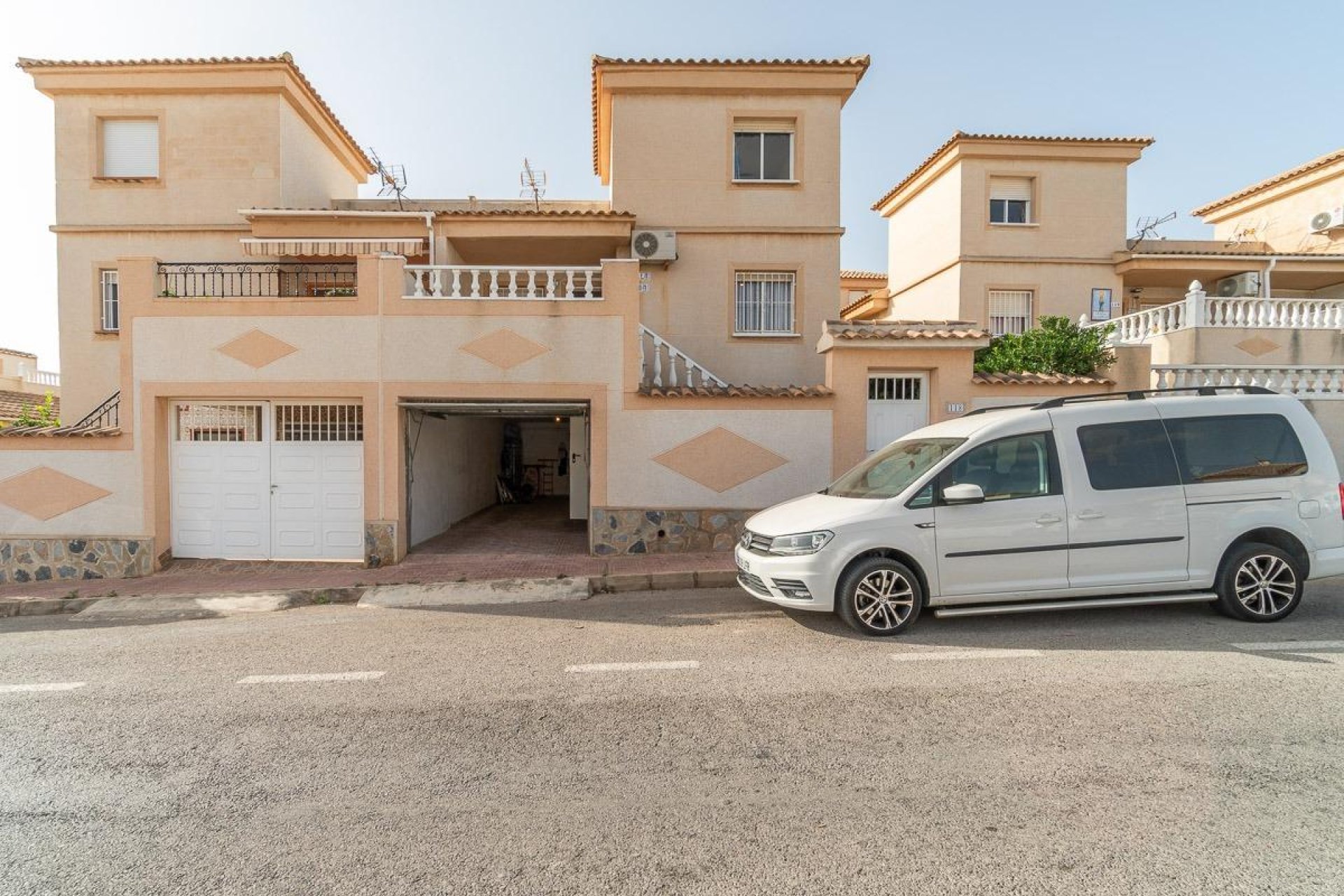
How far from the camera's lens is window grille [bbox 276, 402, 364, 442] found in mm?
9820

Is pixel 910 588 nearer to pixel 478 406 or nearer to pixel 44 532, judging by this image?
pixel 478 406

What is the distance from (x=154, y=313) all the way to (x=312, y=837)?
9.32m

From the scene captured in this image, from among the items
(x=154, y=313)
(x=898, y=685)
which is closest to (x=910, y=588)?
(x=898, y=685)

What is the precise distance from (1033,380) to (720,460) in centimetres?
471

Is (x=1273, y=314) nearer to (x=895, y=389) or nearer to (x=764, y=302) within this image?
(x=895, y=389)

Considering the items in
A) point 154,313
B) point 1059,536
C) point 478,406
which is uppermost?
point 154,313

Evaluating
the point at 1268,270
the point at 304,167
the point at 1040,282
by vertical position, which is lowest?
the point at 1040,282

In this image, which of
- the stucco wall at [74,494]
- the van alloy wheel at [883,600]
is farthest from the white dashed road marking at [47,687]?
the van alloy wheel at [883,600]

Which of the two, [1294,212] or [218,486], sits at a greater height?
[1294,212]

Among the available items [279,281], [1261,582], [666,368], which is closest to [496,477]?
[279,281]

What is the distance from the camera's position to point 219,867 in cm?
277

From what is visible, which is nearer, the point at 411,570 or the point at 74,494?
the point at 411,570

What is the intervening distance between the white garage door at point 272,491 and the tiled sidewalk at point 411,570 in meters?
0.28

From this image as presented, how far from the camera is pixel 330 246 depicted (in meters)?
12.3
